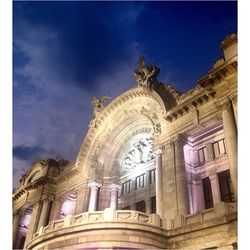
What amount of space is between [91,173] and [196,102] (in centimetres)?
1457

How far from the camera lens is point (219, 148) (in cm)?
2448

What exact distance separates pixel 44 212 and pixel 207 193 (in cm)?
2097

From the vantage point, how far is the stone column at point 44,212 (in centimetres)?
3406

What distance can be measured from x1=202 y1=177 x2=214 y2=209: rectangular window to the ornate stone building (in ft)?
0.27

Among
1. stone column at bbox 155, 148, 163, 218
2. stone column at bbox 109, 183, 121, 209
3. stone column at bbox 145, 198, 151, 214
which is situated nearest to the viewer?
stone column at bbox 155, 148, 163, 218

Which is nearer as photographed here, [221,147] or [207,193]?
[207,193]

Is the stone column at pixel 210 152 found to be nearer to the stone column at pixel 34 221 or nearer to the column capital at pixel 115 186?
the column capital at pixel 115 186

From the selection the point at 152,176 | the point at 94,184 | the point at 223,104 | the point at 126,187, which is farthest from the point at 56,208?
the point at 223,104

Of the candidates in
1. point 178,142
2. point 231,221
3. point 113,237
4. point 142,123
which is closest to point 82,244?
point 113,237

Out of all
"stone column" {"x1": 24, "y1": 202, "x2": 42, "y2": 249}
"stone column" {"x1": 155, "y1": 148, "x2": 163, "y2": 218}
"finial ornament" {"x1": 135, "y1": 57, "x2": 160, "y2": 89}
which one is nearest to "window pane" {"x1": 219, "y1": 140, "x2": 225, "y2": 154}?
"stone column" {"x1": 155, "y1": 148, "x2": 163, "y2": 218}

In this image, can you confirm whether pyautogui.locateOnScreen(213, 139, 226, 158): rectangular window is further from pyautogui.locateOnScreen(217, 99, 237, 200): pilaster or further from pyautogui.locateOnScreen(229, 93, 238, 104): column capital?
pyautogui.locateOnScreen(229, 93, 238, 104): column capital

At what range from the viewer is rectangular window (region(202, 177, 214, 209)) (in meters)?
22.8

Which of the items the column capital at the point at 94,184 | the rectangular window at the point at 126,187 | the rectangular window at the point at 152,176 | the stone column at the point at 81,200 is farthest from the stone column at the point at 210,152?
the stone column at the point at 81,200

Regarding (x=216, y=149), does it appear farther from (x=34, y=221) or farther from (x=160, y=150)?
A: (x=34, y=221)
